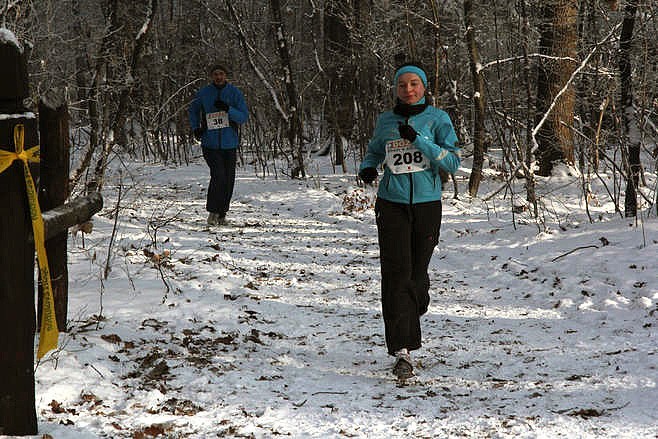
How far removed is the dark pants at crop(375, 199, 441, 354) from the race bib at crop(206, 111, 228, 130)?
5338 mm

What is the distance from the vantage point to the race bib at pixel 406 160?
4.45 m

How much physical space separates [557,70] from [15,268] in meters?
11.3

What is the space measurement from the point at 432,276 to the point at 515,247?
131 cm

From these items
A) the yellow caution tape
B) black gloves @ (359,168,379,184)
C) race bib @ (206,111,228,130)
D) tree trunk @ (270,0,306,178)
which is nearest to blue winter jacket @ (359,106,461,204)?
black gloves @ (359,168,379,184)

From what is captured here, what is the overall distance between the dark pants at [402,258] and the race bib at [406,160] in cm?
24

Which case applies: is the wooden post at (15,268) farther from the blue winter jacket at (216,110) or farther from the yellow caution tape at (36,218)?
the blue winter jacket at (216,110)

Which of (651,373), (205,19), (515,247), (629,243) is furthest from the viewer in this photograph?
(205,19)

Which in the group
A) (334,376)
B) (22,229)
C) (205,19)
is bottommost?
(334,376)

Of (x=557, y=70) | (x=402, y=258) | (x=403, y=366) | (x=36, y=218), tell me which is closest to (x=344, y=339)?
(x=403, y=366)

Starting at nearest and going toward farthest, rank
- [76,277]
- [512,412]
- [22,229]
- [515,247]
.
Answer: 1. [22,229]
2. [512,412]
3. [76,277]
4. [515,247]

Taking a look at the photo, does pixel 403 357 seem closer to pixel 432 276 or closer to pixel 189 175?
pixel 432 276

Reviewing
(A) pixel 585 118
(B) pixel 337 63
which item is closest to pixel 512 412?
(B) pixel 337 63

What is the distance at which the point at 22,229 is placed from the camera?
9.45ft

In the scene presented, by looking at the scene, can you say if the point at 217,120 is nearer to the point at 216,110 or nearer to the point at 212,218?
the point at 216,110
